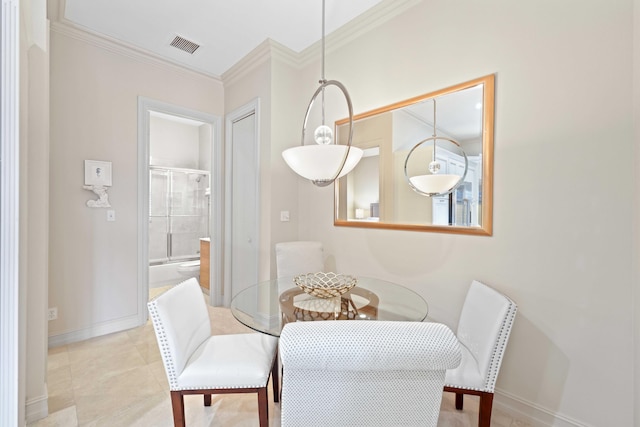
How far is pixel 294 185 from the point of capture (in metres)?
2.98

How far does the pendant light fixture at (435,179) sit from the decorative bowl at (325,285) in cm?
86

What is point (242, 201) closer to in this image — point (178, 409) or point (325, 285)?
point (325, 285)

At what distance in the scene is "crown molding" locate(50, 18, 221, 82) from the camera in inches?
95.6

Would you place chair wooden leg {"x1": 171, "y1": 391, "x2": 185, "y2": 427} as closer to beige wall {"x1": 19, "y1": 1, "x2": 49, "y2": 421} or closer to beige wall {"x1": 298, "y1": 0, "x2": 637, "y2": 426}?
beige wall {"x1": 19, "y1": 1, "x2": 49, "y2": 421}

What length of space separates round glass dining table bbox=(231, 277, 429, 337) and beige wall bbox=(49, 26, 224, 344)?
176cm

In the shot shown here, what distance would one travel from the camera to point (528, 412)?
63.4 inches

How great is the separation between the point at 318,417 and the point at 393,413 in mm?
233

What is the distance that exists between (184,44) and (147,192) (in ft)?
5.01

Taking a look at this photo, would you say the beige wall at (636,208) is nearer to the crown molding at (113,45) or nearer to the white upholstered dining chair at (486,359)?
the white upholstered dining chair at (486,359)

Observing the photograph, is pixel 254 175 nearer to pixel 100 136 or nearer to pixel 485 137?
pixel 100 136

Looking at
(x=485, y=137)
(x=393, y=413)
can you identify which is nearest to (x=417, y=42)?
(x=485, y=137)

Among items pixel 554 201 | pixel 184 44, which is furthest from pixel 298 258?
pixel 184 44

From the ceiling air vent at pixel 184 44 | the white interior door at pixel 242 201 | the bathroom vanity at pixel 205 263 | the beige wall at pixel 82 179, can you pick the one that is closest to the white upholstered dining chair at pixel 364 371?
the white interior door at pixel 242 201

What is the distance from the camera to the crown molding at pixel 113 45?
2.43m
